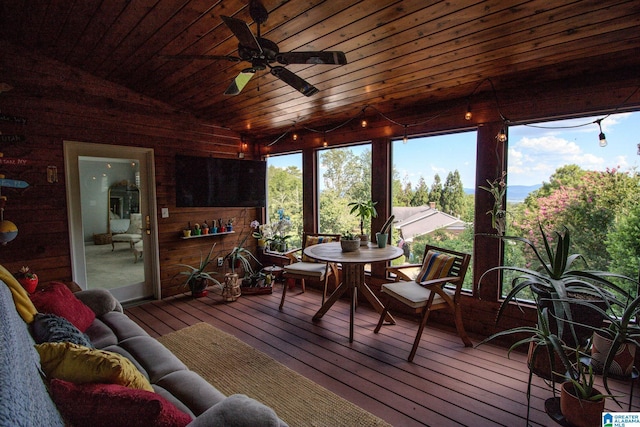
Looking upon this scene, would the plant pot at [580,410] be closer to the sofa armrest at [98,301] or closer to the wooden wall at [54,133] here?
the sofa armrest at [98,301]

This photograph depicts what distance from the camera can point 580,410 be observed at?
1.56 m

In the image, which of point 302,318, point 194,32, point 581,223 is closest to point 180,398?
point 302,318

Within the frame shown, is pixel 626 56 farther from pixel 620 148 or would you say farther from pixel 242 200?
pixel 242 200

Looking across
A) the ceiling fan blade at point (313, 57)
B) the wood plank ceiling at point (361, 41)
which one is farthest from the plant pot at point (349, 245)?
the ceiling fan blade at point (313, 57)

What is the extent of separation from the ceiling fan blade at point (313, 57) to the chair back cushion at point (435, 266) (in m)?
2.02

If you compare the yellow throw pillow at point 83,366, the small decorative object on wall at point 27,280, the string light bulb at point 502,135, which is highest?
the string light bulb at point 502,135

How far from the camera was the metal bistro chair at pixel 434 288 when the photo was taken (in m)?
2.72

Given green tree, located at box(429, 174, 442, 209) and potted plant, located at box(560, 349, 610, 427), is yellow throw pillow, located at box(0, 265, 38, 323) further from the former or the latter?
green tree, located at box(429, 174, 442, 209)

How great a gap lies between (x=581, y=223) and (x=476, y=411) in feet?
6.03

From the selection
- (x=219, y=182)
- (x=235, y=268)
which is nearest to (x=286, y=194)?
(x=219, y=182)

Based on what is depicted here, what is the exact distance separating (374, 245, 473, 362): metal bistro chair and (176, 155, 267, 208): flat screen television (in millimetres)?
2682

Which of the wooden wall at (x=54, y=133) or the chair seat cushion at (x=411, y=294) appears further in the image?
the wooden wall at (x=54, y=133)

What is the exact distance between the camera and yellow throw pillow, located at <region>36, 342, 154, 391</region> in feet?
3.79

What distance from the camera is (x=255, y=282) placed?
4.53m
